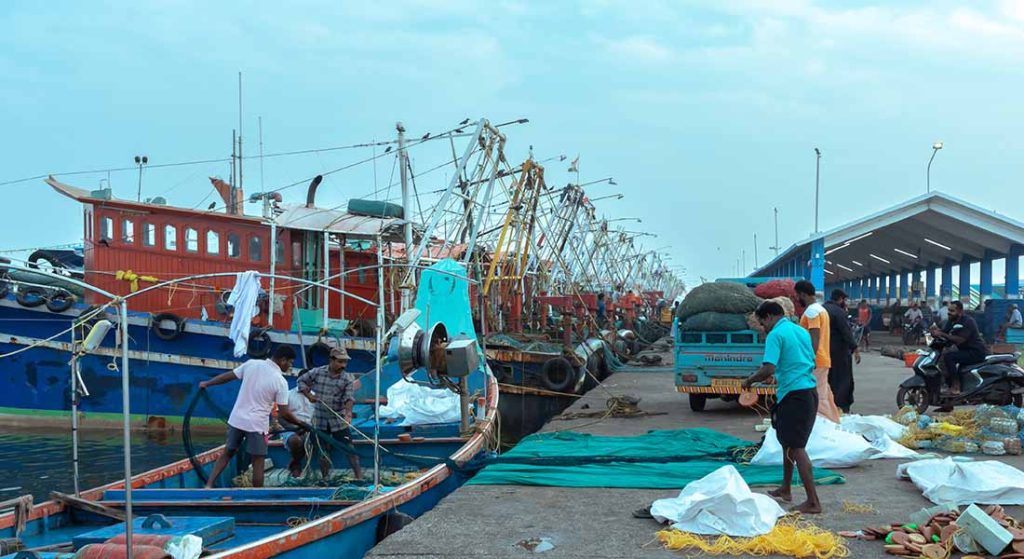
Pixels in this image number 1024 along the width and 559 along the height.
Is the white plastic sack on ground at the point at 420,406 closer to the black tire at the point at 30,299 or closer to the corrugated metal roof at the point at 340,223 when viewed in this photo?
the corrugated metal roof at the point at 340,223

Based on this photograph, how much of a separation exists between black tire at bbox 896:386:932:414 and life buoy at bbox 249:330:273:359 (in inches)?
407

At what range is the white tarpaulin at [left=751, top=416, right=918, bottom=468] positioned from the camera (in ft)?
26.3

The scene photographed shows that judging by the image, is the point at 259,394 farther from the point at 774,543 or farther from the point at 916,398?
the point at 916,398

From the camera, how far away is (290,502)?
289 inches

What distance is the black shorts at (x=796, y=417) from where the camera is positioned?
615 centimetres

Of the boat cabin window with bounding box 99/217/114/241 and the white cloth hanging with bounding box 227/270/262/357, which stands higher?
the boat cabin window with bounding box 99/217/114/241

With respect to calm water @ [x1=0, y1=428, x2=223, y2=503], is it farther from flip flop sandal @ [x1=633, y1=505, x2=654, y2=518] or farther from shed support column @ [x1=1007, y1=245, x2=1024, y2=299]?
shed support column @ [x1=1007, y1=245, x2=1024, y2=299]

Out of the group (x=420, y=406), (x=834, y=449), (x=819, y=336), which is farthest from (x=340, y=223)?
(x=834, y=449)

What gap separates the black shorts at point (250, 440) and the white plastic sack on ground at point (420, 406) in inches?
123

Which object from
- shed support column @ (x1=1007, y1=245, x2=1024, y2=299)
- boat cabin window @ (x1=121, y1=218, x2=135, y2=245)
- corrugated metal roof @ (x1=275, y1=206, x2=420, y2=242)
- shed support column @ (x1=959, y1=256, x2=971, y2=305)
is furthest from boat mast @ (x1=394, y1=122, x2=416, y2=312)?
shed support column @ (x1=959, y1=256, x2=971, y2=305)

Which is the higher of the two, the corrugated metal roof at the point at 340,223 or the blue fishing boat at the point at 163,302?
the corrugated metal roof at the point at 340,223

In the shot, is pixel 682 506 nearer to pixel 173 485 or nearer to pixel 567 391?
pixel 173 485

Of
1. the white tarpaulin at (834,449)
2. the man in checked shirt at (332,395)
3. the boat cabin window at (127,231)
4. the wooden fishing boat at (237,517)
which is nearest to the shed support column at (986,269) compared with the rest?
the white tarpaulin at (834,449)

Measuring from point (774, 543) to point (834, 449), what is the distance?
119 inches
